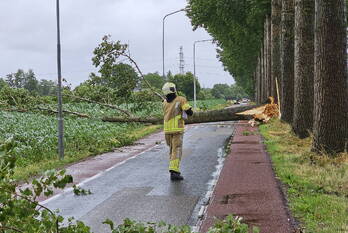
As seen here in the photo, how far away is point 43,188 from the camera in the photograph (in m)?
3.89

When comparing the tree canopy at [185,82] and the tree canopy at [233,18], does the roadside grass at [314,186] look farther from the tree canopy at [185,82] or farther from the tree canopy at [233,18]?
the tree canopy at [185,82]

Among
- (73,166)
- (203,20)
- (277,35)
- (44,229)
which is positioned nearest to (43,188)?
(44,229)

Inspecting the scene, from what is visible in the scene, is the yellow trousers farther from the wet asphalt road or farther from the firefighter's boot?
the wet asphalt road

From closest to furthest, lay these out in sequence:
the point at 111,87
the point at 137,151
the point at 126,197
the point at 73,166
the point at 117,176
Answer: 1. the point at 126,197
2. the point at 117,176
3. the point at 73,166
4. the point at 137,151
5. the point at 111,87

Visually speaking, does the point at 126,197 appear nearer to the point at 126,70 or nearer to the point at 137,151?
the point at 137,151

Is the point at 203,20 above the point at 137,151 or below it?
above

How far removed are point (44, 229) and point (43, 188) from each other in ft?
1.11

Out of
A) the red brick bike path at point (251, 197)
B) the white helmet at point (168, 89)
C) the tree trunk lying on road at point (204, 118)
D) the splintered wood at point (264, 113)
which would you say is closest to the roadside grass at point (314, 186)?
the red brick bike path at point (251, 197)

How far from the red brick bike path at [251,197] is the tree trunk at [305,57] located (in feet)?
9.22

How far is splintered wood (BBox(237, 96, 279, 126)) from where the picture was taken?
80.3ft

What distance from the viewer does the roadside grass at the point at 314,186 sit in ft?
20.7

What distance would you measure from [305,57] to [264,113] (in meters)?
10.0

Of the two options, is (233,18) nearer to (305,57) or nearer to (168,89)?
(305,57)

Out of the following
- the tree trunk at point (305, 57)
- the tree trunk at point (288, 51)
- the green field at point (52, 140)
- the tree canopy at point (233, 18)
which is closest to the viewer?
the green field at point (52, 140)
